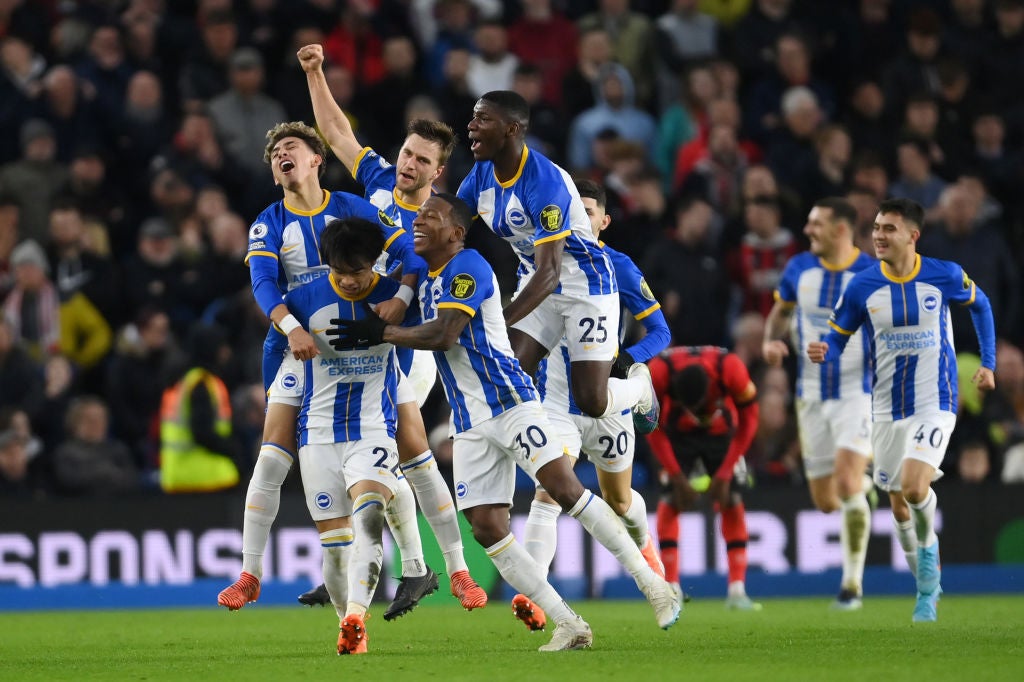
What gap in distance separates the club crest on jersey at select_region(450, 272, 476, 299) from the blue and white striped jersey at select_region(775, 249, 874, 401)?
5.22 m

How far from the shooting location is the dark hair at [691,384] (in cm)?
1290

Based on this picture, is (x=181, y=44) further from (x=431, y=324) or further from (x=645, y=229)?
(x=431, y=324)

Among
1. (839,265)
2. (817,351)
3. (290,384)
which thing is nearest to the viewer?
(290,384)

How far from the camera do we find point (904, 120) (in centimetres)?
1875

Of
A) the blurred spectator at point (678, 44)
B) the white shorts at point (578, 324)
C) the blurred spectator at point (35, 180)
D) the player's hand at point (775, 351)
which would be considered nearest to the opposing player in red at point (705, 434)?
the player's hand at point (775, 351)

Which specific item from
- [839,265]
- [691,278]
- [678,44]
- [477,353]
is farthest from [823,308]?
[678,44]

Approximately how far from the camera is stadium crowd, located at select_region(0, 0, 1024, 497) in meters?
15.8

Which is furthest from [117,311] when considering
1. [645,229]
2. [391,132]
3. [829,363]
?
[829,363]

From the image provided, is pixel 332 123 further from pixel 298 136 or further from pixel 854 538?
pixel 854 538

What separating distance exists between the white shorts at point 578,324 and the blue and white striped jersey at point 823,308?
3.63 m

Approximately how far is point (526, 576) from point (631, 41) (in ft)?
35.8

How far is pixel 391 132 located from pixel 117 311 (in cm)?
341

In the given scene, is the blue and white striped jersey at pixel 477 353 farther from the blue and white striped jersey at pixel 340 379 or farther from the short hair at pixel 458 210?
the blue and white striped jersey at pixel 340 379

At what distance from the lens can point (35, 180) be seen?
55.9ft
